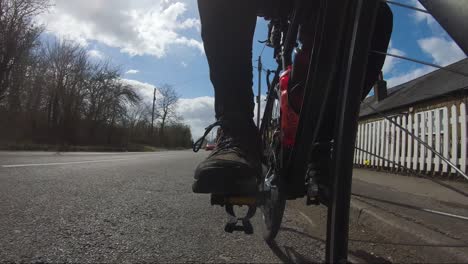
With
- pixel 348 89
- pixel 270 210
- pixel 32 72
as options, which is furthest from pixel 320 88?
pixel 32 72

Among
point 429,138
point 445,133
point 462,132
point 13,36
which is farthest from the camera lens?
point 13,36

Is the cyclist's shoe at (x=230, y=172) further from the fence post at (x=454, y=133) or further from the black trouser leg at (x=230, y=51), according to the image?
the fence post at (x=454, y=133)

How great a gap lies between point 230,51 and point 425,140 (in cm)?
764

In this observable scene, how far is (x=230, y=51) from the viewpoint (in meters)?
1.53

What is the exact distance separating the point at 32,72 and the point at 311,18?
35685 millimetres

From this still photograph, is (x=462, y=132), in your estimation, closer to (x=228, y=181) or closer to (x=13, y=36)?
(x=228, y=181)

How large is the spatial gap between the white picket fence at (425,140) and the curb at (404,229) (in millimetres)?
2653

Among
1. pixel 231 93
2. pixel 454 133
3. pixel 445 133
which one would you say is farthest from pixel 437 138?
pixel 231 93

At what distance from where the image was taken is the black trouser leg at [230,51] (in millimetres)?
1479

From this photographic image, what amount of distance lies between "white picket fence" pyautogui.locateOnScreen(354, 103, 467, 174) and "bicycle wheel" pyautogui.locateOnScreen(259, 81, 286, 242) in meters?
3.49

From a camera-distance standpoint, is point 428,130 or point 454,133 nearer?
point 454,133

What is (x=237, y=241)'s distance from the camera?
7.11 ft

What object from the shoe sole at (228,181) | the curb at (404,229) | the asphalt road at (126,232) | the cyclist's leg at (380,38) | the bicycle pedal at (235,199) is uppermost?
the cyclist's leg at (380,38)

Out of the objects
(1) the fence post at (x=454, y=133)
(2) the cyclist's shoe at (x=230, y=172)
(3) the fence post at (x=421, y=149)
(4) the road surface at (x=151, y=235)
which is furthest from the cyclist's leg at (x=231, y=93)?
(3) the fence post at (x=421, y=149)
